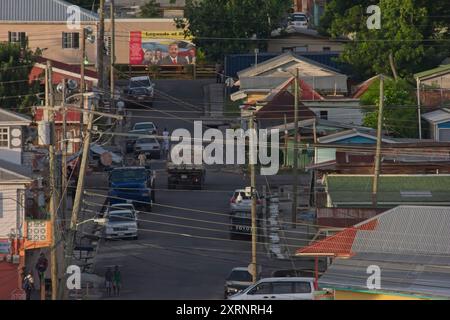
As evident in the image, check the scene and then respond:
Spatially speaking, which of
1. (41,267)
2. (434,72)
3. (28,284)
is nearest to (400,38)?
(434,72)

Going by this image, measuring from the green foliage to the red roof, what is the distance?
2525 centimetres

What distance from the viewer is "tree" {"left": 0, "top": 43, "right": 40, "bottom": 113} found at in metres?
64.7

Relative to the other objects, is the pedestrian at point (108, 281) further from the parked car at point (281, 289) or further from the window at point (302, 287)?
the window at point (302, 287)

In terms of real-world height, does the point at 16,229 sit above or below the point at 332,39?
below

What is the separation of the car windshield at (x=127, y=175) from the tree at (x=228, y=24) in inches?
1150

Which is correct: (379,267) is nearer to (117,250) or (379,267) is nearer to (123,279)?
(123,279)

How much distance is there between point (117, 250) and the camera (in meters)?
48.2

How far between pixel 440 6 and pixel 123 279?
37.0 metres

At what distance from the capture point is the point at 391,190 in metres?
48.6

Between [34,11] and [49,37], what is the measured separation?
2.10m

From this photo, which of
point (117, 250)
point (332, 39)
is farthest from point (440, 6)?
point (117, 250)

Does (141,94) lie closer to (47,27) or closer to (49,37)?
(49,37)

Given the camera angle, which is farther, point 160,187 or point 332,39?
point 332,39

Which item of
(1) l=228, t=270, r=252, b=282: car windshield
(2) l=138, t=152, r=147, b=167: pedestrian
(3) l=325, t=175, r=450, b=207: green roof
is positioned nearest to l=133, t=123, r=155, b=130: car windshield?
(2) l=138, t=152, r=147, b=167: pedestrian
